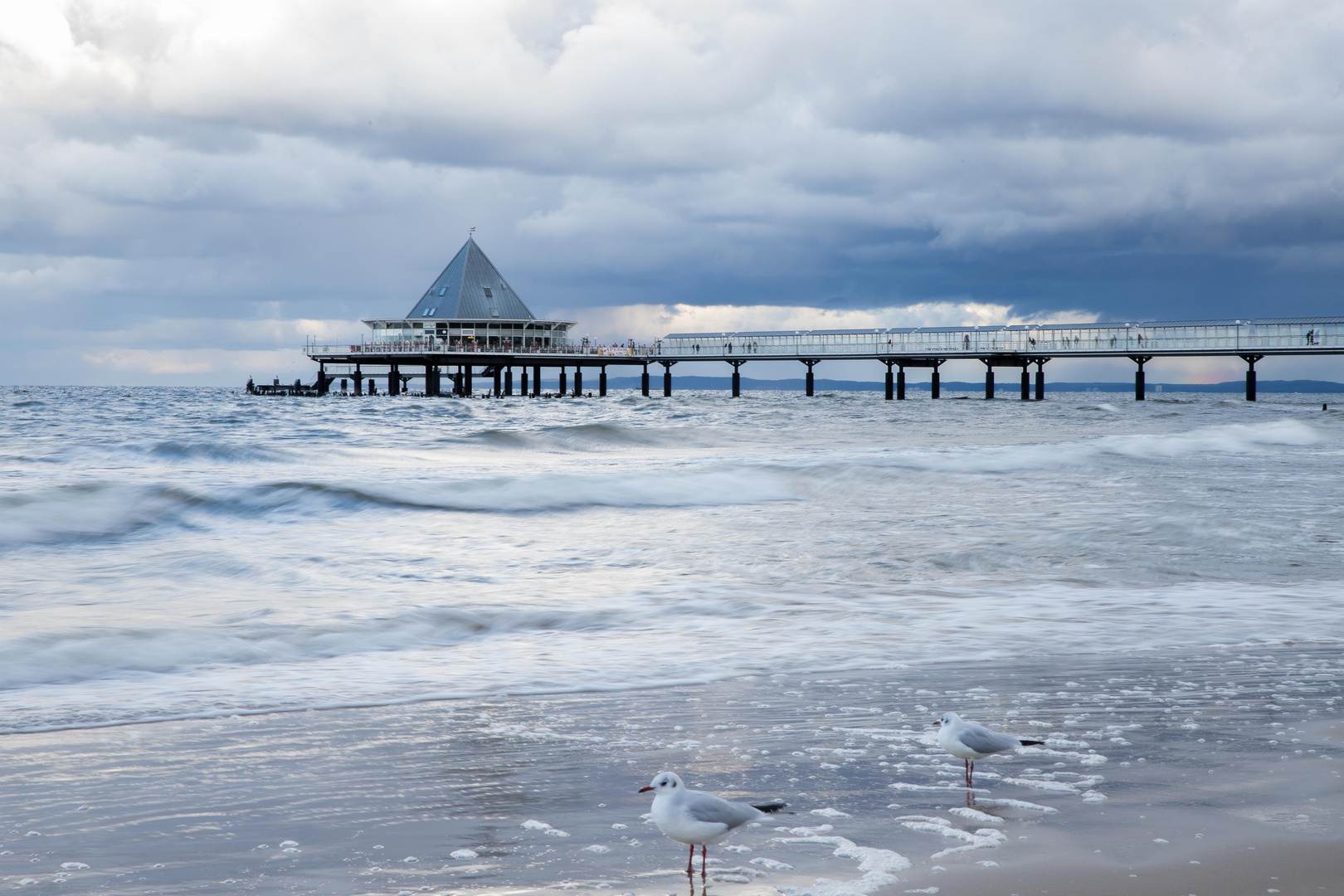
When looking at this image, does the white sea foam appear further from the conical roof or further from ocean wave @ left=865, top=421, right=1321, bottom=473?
the conical roof

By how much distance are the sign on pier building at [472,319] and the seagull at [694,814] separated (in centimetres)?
7312

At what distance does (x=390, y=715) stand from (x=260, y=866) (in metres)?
1.98

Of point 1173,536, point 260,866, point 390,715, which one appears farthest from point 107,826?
point 1173,536

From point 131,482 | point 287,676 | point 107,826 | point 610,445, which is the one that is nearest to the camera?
point 107,826

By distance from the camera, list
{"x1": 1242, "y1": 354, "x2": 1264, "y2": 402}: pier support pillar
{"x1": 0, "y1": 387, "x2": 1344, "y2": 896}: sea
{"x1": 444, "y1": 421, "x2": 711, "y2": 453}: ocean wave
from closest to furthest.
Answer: {"x1": 0, "y1": 387, "x2": 1344, "y2": 896}: sea
{"x1": 444, "y1": 421, "x2": 711, "y2": 453}: ocean wave
{"x1": 1242, "y1": 354, "x2": 1264, "y2": 402}: pier support pillar

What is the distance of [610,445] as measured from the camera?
3247cm

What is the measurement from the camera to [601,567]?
1059 cm

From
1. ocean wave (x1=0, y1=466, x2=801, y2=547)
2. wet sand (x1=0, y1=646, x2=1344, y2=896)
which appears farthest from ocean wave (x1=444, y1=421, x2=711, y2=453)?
wet sand (x1=0, y1=646, x2=1344, y2=896)

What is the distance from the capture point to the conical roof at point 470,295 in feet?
261

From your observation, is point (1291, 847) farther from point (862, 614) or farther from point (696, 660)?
point (862, 614)

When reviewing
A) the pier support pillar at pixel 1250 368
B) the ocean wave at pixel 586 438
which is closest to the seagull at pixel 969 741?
the ocean wave at pixel 586 438

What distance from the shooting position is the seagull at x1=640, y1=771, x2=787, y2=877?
3111mm

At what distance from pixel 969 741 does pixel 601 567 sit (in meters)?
6.88

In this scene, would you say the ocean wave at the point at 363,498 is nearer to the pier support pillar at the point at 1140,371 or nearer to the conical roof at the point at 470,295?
the pier support pillar at the point at 1140,371
